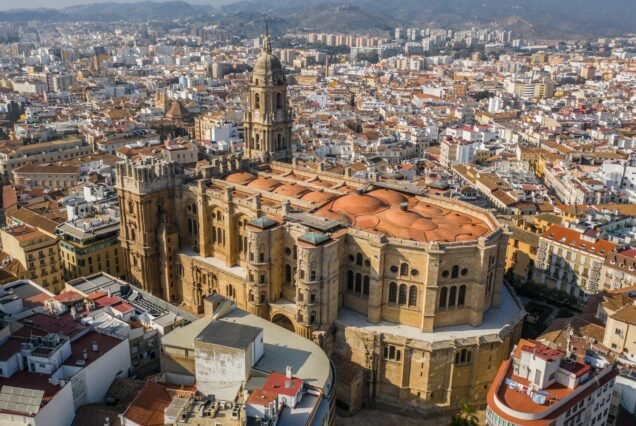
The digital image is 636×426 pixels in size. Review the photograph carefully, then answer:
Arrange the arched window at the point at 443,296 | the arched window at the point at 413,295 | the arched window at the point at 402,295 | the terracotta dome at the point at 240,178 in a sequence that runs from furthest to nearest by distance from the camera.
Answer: the terracotta dome at the point at 240,178 → the arched window at the point at 402,295 → the arched window at the point at 413,295 → the arched window at the point at 443,296

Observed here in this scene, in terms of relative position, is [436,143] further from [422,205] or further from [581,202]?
[422,205]

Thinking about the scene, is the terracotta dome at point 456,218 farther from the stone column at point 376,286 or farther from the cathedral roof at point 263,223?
the cathedral roof at point 263,223

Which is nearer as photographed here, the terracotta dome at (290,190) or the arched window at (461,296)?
the arched window at (461,296)

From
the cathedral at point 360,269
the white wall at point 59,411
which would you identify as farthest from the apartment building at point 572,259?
the white wall at point 59,411

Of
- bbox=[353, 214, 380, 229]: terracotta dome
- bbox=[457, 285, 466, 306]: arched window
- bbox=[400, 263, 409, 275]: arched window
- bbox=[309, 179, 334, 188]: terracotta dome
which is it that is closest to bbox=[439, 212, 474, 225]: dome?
bbox=[353, 214, 380, 229]: terracotta dome

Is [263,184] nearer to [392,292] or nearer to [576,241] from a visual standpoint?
[392,292]

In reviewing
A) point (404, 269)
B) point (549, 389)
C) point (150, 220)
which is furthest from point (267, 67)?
point (549, 389)

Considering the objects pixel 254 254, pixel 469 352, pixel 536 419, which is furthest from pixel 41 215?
pixel 536 419
